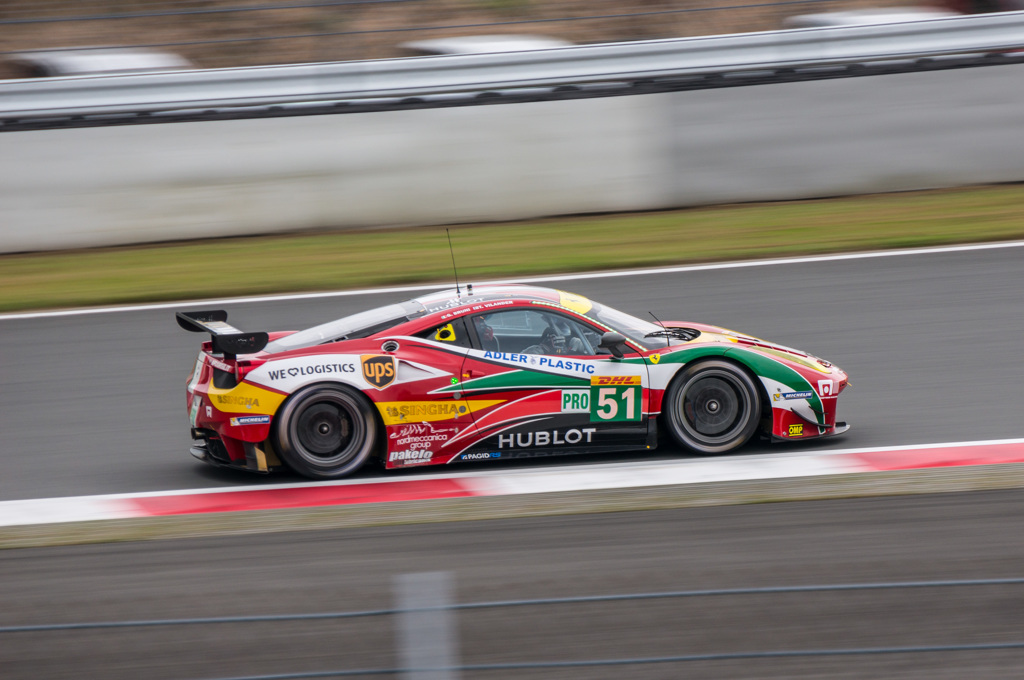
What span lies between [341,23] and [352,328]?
9.76m

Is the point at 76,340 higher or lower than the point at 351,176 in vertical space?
lower

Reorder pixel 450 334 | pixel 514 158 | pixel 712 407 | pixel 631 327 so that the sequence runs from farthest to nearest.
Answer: pixel 514 158 < pixel 631 327 < pixel 712 407 < pixel 450 334

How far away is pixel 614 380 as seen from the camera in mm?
7445

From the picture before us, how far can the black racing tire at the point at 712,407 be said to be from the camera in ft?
24.7

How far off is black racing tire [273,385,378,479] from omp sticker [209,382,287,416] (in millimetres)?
77

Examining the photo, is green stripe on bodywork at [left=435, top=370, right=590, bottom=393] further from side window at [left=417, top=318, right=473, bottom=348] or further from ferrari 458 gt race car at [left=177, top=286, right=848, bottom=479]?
side window at [left=417, top=318, right=473, bottom=348]

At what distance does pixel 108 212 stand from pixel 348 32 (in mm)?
4560

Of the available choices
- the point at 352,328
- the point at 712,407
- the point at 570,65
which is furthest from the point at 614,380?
the point at 570,65

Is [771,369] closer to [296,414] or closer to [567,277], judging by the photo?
[296,414]

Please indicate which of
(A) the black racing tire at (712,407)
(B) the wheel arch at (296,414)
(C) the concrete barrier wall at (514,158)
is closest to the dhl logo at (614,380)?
(A) the black racing tire at (712,407)

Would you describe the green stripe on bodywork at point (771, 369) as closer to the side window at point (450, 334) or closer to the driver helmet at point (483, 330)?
the driver helmet at point (483, 330)

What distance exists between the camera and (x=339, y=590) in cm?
555

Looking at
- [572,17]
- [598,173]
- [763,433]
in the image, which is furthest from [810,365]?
[572,17]

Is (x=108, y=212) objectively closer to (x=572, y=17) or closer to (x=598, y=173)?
(x=598, y=173)
